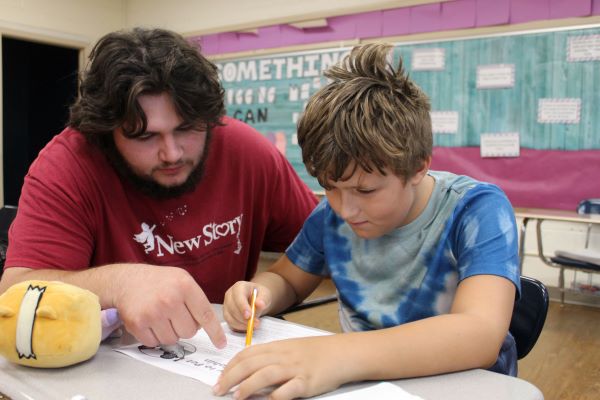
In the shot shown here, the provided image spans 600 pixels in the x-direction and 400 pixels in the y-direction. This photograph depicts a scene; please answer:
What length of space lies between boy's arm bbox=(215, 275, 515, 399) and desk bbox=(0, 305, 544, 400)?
0.08 ft

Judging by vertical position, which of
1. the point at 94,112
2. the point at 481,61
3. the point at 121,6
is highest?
the point at 121,6

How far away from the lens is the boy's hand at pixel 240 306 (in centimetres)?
90

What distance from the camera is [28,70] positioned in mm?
6145

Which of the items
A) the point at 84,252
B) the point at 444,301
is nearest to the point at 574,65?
the point at 444,301

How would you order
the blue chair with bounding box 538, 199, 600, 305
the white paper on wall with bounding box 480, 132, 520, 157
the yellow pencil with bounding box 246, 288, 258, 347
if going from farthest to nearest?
the white paper on wall with bounding box 480, 132, 520, 157 < the blue chair with bounding box 538, 199, 600, 305 < the yellow pencil with bounding box 246, 288, 258, 347

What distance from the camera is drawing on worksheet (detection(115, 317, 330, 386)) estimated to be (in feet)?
2.40

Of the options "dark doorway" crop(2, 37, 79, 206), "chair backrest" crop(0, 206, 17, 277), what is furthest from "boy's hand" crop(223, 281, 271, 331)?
"dark doorway" crop(2, 37, 79, 206)

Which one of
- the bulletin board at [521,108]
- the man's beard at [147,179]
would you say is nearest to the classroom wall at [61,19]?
the bulletin board at [521,108]

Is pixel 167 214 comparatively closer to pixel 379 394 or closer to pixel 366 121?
pixel 366 121

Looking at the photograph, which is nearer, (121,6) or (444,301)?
(444,301)

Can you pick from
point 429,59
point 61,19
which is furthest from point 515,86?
point 61,19

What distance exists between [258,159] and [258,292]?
508mm

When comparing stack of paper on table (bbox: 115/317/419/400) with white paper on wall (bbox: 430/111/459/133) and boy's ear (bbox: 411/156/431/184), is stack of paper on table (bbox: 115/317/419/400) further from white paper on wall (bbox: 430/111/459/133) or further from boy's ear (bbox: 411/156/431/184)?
white paper on wall (bbox: 430/111/459/133)

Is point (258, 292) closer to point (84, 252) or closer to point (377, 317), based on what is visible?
point (377, 317)
